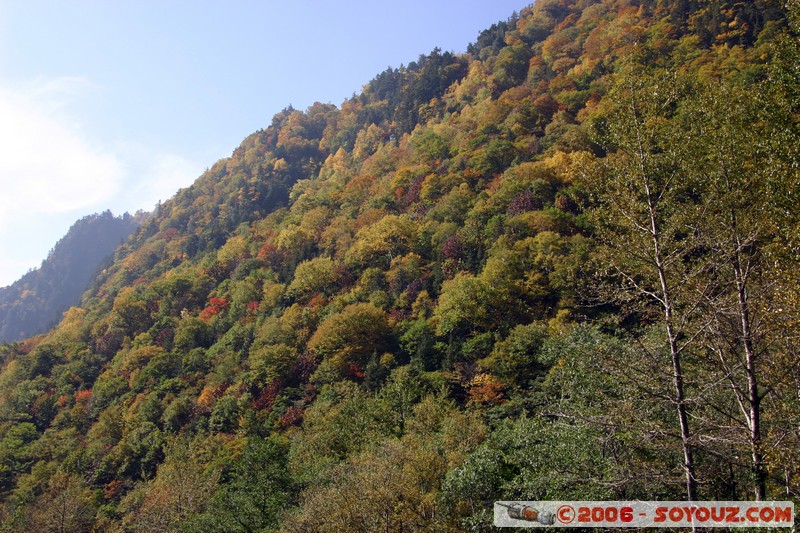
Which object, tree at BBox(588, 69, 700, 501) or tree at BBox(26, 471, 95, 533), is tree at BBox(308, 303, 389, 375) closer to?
tree at BBox(26, 471, 95, 533)

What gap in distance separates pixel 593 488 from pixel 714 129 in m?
9.86

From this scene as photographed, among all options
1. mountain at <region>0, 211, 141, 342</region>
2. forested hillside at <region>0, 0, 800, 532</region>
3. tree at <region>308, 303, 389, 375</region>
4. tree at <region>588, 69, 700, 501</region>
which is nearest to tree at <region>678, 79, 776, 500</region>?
forested hillside at <region>0, 0, 800, 532</region>

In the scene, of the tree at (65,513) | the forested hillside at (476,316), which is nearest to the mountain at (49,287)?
the forested hillside at (476,316)

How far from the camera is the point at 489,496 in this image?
1802cm

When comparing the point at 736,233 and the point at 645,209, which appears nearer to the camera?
the point at 736,233

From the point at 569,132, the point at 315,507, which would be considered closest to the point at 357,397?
the point at 315,507

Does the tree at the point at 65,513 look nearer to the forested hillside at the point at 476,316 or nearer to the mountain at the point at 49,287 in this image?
the forested hillside at the point at 476,316

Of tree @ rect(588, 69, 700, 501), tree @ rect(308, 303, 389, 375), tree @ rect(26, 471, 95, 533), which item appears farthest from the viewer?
tree @ rect(308, 303, 389, 375)

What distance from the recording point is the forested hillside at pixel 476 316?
34.8 ft

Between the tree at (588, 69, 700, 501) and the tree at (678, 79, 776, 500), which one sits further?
the tree at (588, 69, 700, 501)

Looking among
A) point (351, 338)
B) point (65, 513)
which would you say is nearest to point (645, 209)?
point (65, 513)

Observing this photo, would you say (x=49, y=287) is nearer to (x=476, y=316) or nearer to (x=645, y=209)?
(x=476, y=316)

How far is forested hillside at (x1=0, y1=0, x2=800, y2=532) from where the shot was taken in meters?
10.6

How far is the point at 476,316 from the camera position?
43500 mm
